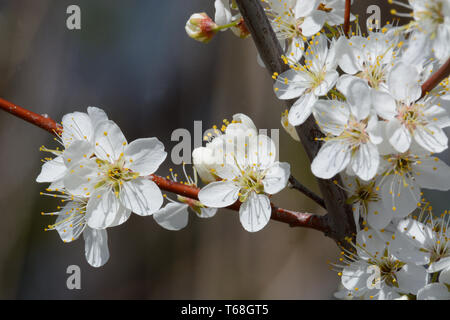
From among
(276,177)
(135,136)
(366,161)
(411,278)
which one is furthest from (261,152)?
(135,136)

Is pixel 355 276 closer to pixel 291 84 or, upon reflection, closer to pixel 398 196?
pixel 398 196

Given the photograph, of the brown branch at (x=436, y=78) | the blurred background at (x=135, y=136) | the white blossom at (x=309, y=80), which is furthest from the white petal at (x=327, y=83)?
the blurred background at (x=135, y=136)

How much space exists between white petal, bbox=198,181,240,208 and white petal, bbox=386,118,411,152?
0.20m

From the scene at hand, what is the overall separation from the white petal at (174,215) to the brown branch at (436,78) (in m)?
0.38

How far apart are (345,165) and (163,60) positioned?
182 centimetres

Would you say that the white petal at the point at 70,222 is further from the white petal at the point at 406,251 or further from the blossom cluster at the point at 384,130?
the white petal at the point at 406,251

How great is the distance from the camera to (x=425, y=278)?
651 millimetres

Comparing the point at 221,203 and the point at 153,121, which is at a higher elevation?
the point at 153,121

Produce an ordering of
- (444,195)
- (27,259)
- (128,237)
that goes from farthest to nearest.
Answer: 1. (128,237)
2. (27,259)
3. (444,195)

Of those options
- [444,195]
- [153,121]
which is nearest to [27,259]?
[153,121]

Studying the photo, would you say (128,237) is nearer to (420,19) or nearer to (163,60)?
(163,60)

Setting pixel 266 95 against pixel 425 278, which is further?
pixel 266 95

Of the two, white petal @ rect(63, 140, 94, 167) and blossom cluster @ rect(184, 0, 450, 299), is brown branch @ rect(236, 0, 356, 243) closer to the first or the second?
blossom cluster @ rect(184, 0, 450, 299)

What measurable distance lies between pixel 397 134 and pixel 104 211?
370 mm
